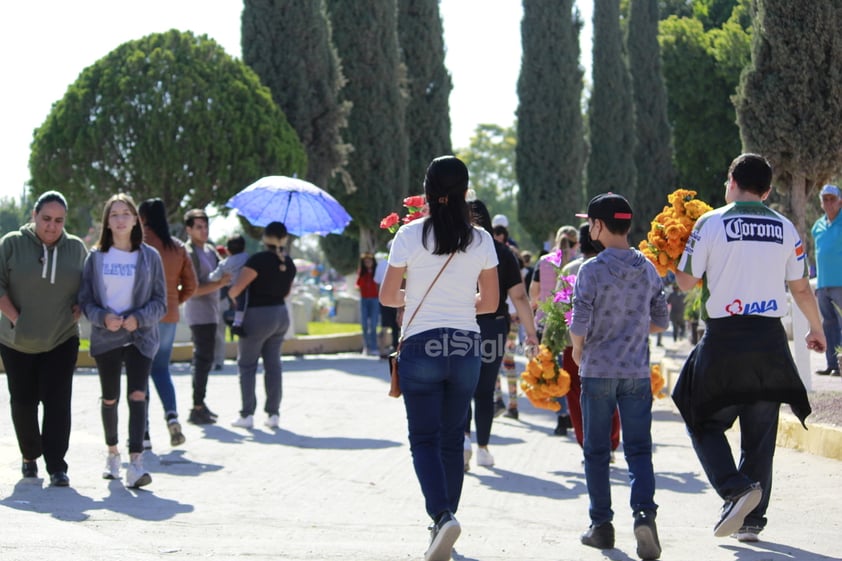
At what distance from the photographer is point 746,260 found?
624cm

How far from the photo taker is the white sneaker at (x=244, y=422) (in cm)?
1188

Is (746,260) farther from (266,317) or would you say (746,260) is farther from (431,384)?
(266,317)

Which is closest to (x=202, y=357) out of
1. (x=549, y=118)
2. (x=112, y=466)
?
(x=112, y=466)

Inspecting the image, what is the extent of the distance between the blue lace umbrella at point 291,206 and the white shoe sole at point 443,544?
8.58 meters

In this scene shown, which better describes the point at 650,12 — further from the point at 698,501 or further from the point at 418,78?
the point at 698,501

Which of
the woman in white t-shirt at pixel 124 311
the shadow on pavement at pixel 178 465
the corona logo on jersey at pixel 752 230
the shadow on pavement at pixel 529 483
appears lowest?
the shadow on pavement at pixel 529 483

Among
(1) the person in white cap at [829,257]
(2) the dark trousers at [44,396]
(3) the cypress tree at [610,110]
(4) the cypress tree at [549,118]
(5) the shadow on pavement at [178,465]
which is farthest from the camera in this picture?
(3) the cypress tree at [610,110]

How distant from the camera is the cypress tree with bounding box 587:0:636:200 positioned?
1886 inches

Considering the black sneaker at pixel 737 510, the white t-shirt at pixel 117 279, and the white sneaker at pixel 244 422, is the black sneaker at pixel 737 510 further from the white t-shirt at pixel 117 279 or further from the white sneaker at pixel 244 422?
the white sneaker at pixel 244 422

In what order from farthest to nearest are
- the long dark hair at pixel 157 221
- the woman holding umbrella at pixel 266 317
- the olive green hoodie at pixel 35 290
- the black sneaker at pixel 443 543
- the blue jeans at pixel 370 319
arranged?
the blue jeans at pixel 370 319
the woman holding umbrella at pixel 266 317
the long dark hair at pixel 157 221
the olive green hoodie at pixel 35 290
the black sneaker at pixel 443 543

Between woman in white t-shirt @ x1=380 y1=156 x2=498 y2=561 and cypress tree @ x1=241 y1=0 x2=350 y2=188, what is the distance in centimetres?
2393

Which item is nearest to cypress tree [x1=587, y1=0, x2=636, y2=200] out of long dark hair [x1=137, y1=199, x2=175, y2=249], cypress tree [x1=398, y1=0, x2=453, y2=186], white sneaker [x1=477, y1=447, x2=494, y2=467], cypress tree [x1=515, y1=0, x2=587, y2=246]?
cypress tree [x1=515, y1=0, x2=587, y2=246]

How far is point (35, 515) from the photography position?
689cm

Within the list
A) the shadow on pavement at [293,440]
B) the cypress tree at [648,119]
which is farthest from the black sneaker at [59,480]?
the cypress tree at [648,119]
